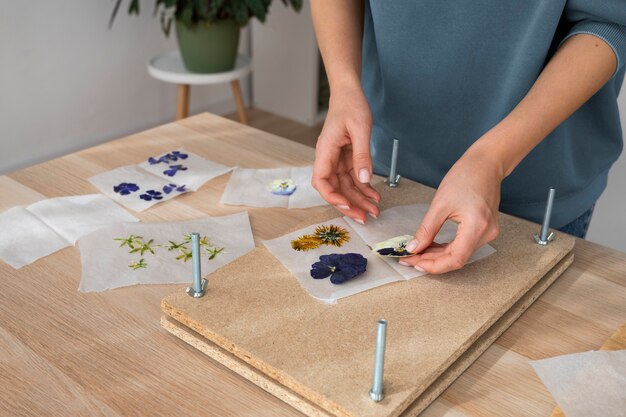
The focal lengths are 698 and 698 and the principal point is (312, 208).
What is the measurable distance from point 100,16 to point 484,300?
260 cm

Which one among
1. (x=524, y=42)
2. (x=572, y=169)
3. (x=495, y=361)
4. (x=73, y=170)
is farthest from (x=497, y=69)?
(x=73, y=170)

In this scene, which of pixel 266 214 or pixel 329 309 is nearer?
pixel 329 309

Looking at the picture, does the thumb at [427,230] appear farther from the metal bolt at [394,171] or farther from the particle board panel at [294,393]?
the metal bolt at [394,171]

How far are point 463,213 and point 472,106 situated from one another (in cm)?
36

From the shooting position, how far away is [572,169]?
120cm

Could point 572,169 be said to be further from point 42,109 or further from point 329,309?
point 42,109

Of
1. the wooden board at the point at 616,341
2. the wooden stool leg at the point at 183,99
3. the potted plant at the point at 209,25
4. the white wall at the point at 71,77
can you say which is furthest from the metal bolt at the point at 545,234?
the white wall at the point at 71,77

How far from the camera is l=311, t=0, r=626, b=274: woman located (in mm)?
931

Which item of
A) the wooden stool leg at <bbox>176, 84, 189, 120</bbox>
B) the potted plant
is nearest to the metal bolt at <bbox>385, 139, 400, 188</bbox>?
the potted plant

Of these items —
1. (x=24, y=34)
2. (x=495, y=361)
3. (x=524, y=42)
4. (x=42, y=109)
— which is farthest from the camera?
(x=42, y=109)

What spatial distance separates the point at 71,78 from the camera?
2998 millimetres

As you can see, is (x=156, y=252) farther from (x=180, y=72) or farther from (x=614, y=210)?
(x=180, y=72)

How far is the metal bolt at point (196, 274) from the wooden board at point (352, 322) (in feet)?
0.03

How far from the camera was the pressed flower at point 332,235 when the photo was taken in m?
1.00
